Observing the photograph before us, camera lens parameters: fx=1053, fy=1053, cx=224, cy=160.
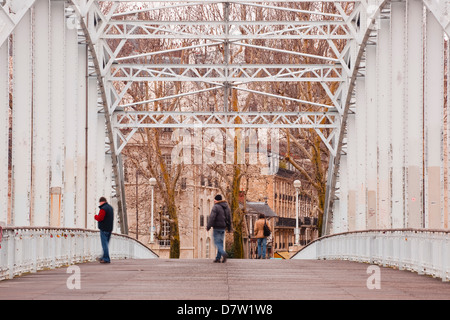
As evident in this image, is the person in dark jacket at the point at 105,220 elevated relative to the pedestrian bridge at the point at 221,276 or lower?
elevated

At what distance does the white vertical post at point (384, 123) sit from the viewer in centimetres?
2402

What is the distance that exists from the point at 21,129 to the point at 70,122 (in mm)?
5589

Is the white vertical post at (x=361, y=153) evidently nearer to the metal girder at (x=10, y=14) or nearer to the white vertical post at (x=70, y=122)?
the white vertical post at (x=70, y=122)

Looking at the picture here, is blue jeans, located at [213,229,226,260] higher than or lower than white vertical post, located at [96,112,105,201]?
lower

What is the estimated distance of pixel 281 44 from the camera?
44344mm

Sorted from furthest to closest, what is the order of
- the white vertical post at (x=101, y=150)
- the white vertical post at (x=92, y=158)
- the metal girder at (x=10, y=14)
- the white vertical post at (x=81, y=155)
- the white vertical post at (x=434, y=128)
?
the white vertical post at (x=101, y=150) → the white vertical post at (x=92, y=158) → the white vertical post at (x=81, y=155) → the white vertical post at (x=434, y=128) → the metal girder at (x=10, y=14)

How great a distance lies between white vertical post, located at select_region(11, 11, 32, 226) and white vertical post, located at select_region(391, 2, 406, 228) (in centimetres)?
767

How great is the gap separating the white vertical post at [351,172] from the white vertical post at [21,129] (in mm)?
13421

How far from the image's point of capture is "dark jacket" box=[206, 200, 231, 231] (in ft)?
71.0

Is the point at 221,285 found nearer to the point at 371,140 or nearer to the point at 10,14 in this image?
the point at 10,14
